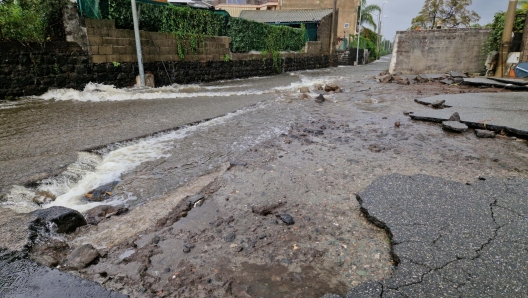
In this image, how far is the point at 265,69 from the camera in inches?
785

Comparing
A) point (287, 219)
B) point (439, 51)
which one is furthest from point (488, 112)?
point (439, 51)

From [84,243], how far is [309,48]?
2657cm

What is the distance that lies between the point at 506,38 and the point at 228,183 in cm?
1427

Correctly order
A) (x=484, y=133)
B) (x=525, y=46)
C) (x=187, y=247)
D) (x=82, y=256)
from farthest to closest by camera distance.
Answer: (x=525, y=46), (x=484, y=133), (x=187, y=247), (x=82, y=256)

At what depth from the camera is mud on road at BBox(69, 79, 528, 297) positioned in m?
1.81

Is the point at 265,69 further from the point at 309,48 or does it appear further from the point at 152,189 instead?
the point at 152,189

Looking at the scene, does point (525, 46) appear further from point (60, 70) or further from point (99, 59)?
point (60, 70)

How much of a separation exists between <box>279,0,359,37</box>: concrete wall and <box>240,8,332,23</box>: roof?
9.38 m

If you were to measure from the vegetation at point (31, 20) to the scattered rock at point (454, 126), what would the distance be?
10.7 metres

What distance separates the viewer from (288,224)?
7.94ft

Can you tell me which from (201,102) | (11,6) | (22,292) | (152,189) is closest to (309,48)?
(201,102)

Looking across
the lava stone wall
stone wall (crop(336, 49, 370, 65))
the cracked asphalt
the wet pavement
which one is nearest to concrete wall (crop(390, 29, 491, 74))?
the wet pavement

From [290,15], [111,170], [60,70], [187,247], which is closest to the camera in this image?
[187,247]

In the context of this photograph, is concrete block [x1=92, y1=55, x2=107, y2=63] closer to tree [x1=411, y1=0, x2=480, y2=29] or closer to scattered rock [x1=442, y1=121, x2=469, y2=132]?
scattered rock [x1=442, y1=121, x2=469, y2=132]
